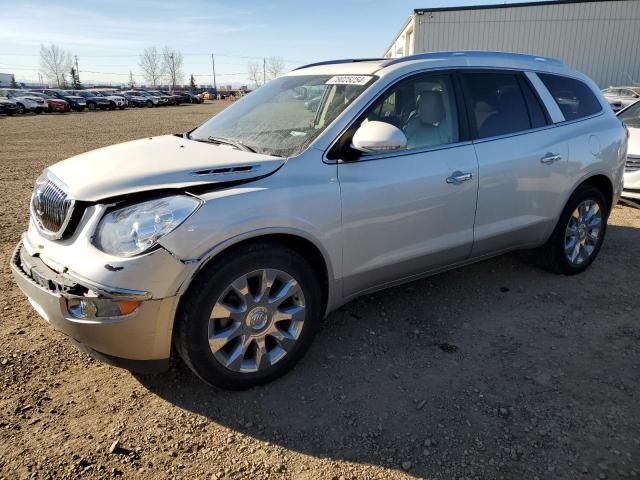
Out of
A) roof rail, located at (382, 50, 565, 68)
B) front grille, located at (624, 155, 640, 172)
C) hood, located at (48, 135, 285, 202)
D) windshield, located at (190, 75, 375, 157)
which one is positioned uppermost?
roof rail, located at (382, 50, 565, 68)

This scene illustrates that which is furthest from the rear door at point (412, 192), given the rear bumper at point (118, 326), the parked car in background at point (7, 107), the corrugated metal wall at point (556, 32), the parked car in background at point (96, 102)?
the parked car in background at point (96, 102)

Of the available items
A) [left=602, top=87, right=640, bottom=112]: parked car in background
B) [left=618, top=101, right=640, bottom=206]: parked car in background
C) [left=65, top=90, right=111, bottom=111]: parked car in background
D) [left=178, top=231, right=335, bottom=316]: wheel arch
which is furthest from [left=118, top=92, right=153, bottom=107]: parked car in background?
[left=178, top=231, right=335, bottom=316]: wheel arch

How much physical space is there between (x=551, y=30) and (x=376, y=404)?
29924 millimetres

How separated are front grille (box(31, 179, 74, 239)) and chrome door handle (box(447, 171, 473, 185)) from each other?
90.0 inches

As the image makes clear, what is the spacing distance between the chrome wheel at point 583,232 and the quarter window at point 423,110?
167cm

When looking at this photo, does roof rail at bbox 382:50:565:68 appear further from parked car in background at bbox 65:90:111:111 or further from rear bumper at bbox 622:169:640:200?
parked car in background at bbox 65:90:111:111

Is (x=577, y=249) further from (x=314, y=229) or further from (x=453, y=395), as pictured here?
(x=314, y=229)

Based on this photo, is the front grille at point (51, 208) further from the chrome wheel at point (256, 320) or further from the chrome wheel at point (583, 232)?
the chrome wheel at point (583, 232)

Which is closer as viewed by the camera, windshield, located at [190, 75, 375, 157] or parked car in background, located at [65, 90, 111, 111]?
windshield, located at [190, 75, 375, 157]

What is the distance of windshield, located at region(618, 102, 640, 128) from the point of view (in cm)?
802

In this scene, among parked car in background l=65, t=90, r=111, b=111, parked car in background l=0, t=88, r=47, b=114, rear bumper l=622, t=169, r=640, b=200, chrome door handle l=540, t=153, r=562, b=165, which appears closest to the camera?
chrome door handle l=540, t=153, r=562, b=165

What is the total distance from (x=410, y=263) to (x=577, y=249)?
207cm

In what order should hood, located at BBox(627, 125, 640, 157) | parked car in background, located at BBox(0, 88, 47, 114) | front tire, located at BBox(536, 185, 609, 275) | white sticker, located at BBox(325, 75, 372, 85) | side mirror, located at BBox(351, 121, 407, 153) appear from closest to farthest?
side mirror, located at BBox(351, 121, 407, 153) < white sticker, located at BBox(325, 75, 372, 85) < front tire, located at BBox(536, 185, 609, 275) < hood, located at BBox(627, 125, 640, 157) < parked car in background, located at BBox(0, 88, 47, 114)

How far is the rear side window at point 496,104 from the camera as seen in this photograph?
12.1ft
